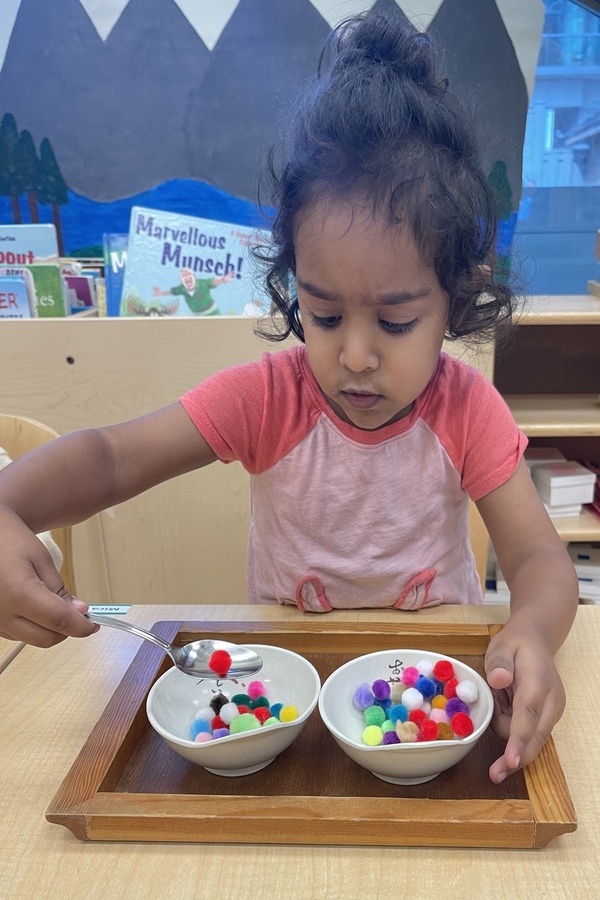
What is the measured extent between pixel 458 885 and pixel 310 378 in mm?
633

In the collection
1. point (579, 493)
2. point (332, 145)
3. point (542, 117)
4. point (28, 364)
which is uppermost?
point (542, 117)

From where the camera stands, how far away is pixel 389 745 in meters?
0.52

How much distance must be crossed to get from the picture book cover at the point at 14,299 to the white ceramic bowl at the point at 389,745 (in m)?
1.32

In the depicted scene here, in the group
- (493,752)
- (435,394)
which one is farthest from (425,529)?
(493,752)

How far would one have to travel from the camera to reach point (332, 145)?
734 mm

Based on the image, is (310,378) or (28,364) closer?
(310,378)

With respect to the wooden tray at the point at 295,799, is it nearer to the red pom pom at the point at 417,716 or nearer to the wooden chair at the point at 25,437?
the red pom pom at the point at 417,716

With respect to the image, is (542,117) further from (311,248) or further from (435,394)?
(311,248)

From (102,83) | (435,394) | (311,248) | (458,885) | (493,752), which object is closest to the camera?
(458,885)

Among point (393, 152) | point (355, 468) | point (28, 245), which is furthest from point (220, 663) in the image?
point (28, 245)

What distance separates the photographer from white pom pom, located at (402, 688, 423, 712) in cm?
62

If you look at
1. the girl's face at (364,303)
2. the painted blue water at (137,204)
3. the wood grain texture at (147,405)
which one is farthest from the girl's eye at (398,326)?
the painted blue water at (137,204)

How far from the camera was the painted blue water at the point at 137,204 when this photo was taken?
2.12m

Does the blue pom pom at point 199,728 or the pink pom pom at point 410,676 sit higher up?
the pink pom pom at point 410,676
